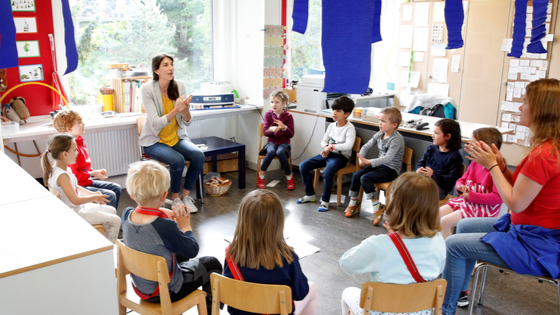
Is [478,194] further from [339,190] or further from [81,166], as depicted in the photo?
[81,166]

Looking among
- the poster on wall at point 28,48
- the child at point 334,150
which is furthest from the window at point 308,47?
the poster on wall at point 28,48

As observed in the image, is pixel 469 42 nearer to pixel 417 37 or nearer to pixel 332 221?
pixel 417 37

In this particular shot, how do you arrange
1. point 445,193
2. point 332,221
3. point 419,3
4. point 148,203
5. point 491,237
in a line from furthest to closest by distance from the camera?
point 419,3
point 332,221
point 445,193
point 491,237
point 148,203

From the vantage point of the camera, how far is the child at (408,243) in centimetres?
167

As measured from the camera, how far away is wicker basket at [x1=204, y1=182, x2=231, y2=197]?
420 centimetres

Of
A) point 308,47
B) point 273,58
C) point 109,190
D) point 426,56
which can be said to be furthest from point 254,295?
point 426,56

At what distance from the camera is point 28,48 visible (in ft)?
12.6

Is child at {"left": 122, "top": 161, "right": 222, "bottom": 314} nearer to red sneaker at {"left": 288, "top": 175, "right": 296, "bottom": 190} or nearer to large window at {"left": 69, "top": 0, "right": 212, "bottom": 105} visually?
red sneaker at {"left": 288, "top": 175, "right": 296, "bottom": 190}

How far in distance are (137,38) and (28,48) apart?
1031mm

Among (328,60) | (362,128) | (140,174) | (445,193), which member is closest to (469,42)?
(362,128)

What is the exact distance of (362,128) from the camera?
169 inches

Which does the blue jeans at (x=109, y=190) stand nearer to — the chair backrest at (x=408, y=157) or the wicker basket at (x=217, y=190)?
the wicker basket at (x=217, y=190)

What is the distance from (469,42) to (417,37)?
0.70m

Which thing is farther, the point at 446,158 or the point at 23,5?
the point at 23,5
